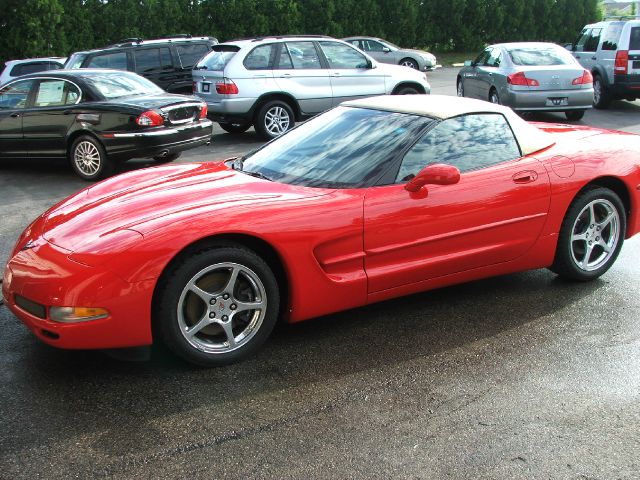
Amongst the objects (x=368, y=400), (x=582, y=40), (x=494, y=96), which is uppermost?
(x=582, y=40)

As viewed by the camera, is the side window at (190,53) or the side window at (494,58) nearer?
the side window at (494,58)

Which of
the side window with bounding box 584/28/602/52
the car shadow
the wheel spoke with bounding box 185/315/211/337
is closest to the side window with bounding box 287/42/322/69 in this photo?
the side window with bounding box 584/28/602/52

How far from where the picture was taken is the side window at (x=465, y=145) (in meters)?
4.57

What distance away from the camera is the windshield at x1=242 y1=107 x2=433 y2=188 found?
4480 millimetres

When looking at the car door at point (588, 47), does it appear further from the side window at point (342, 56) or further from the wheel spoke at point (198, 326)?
the wheel spoke at point (198, 326)

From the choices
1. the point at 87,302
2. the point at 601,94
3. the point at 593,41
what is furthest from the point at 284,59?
the point at 87,302

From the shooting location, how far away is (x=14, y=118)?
1015 cm

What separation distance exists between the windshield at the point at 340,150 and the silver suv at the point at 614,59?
11615 mm

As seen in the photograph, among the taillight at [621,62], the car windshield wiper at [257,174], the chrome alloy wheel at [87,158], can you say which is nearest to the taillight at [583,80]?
the taillight at [621,62]

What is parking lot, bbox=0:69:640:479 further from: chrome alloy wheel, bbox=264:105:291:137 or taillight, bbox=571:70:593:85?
taillight, bbox=571:70:593:85

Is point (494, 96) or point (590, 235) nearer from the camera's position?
point (590, 235)

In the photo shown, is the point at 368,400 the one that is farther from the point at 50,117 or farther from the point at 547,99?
the point at 547,99

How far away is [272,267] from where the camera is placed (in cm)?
414

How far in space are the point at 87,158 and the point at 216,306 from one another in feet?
21.1
